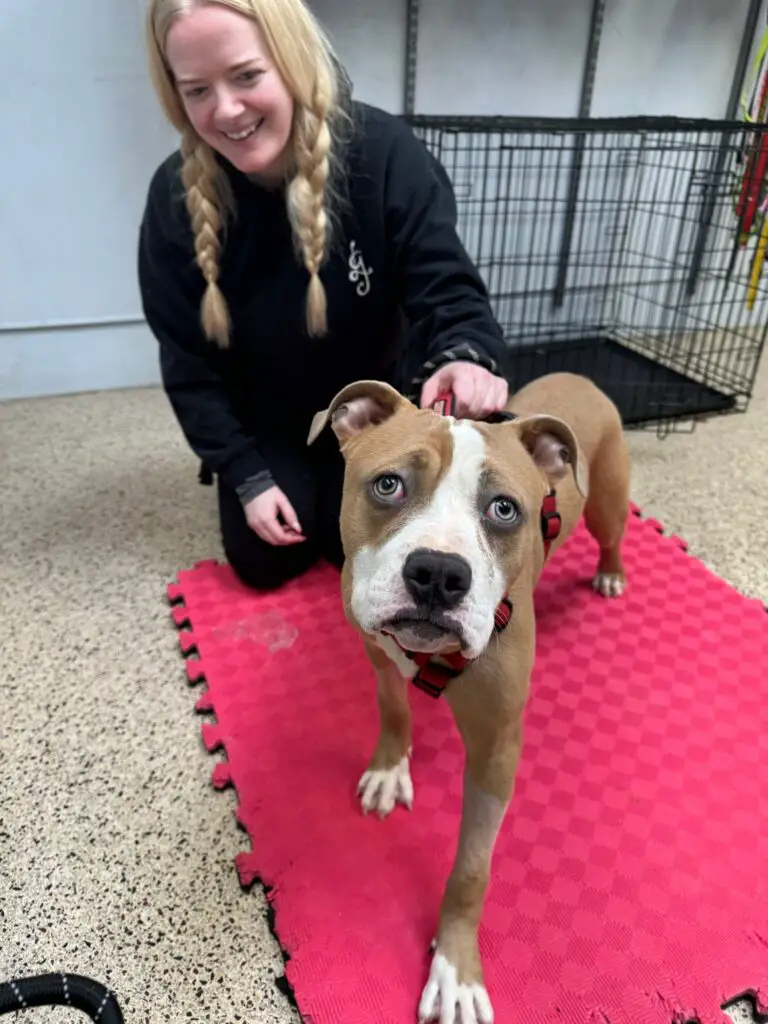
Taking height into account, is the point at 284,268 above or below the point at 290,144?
below

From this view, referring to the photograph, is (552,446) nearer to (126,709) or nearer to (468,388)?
Result: (468,388)

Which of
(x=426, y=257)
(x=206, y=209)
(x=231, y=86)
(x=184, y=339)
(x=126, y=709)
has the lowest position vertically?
(x=126, y=709)

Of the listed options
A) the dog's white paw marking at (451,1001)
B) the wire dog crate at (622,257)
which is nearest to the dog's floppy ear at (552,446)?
the dog's white paw marking at (451,1001)

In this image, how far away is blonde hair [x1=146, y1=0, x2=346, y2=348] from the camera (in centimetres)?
139

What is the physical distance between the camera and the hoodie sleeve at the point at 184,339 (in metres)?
1.78

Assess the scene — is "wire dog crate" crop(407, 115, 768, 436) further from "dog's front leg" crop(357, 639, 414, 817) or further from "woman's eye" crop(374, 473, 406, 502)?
"woman's eye" crop(374, 473, 406, 502)

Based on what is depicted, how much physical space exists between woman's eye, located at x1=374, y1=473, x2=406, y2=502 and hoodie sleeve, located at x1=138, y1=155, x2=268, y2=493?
0.93m

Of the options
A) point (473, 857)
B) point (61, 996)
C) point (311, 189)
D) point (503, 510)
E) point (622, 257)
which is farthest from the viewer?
point (622, 257)

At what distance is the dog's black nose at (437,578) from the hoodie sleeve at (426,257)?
87 centimetres

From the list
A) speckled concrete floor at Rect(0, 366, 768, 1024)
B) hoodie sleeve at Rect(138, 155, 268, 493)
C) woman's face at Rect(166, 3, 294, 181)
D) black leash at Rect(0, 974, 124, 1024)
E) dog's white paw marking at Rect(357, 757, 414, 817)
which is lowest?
speckled concrete floor at Rect(0, 366, 768, 1024)

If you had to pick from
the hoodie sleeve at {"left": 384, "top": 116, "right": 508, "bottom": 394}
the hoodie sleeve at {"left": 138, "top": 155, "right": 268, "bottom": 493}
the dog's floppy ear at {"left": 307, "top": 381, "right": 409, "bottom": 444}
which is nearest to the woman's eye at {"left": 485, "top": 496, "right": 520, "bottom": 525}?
the dog's floppy ear at {"left": 307, "top": 381, "right": 409, "bottom": 444}

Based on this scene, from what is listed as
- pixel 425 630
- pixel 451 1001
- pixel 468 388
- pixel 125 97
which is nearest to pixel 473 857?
pixel 451 1001

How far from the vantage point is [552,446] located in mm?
1137

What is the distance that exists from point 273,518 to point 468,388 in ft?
2.05
